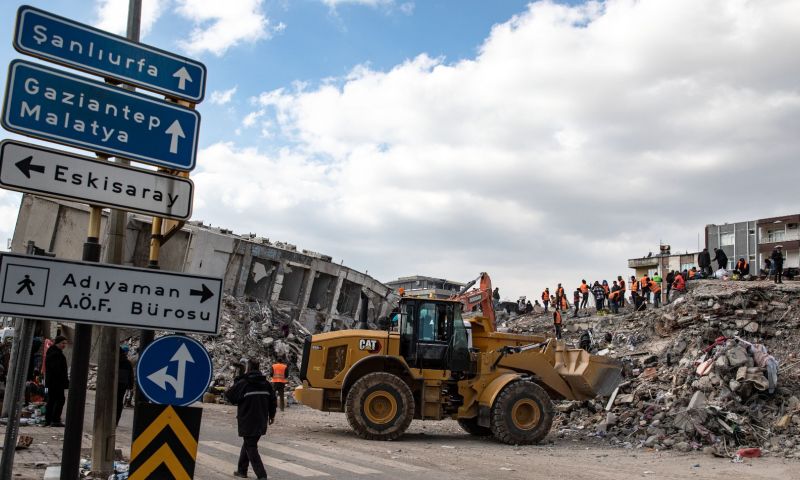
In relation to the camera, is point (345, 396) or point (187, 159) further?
point (345, 396)

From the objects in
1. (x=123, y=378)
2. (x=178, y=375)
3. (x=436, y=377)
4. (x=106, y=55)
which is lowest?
(x=123, y=378)

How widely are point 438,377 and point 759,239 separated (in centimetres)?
5511

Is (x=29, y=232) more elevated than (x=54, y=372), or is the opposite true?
(x=29, y=232)

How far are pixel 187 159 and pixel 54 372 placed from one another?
803 cm

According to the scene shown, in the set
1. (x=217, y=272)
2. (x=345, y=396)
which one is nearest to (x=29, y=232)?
(x=217, y=272)

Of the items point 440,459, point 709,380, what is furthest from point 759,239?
point 440,459

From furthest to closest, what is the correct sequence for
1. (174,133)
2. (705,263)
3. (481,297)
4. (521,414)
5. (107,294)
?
(705,263) → (481,297) → (521,414) → (174,133) → (107,294)

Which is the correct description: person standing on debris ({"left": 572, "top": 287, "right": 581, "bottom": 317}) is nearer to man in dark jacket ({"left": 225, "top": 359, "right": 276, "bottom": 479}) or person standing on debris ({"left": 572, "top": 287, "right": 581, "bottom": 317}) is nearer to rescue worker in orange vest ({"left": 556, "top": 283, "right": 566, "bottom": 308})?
rescue worker in orange vest ({"left": 556, "top": 283, "right": 566, "bottom": 308})

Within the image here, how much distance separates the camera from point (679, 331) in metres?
19.8

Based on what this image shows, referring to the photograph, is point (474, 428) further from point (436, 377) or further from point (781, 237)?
point (781, 237)

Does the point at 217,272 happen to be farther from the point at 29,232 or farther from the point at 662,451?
the point at 662,451

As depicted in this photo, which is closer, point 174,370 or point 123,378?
point 174,370

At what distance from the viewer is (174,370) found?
4914mm

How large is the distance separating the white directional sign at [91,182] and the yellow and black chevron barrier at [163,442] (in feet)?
4.64
